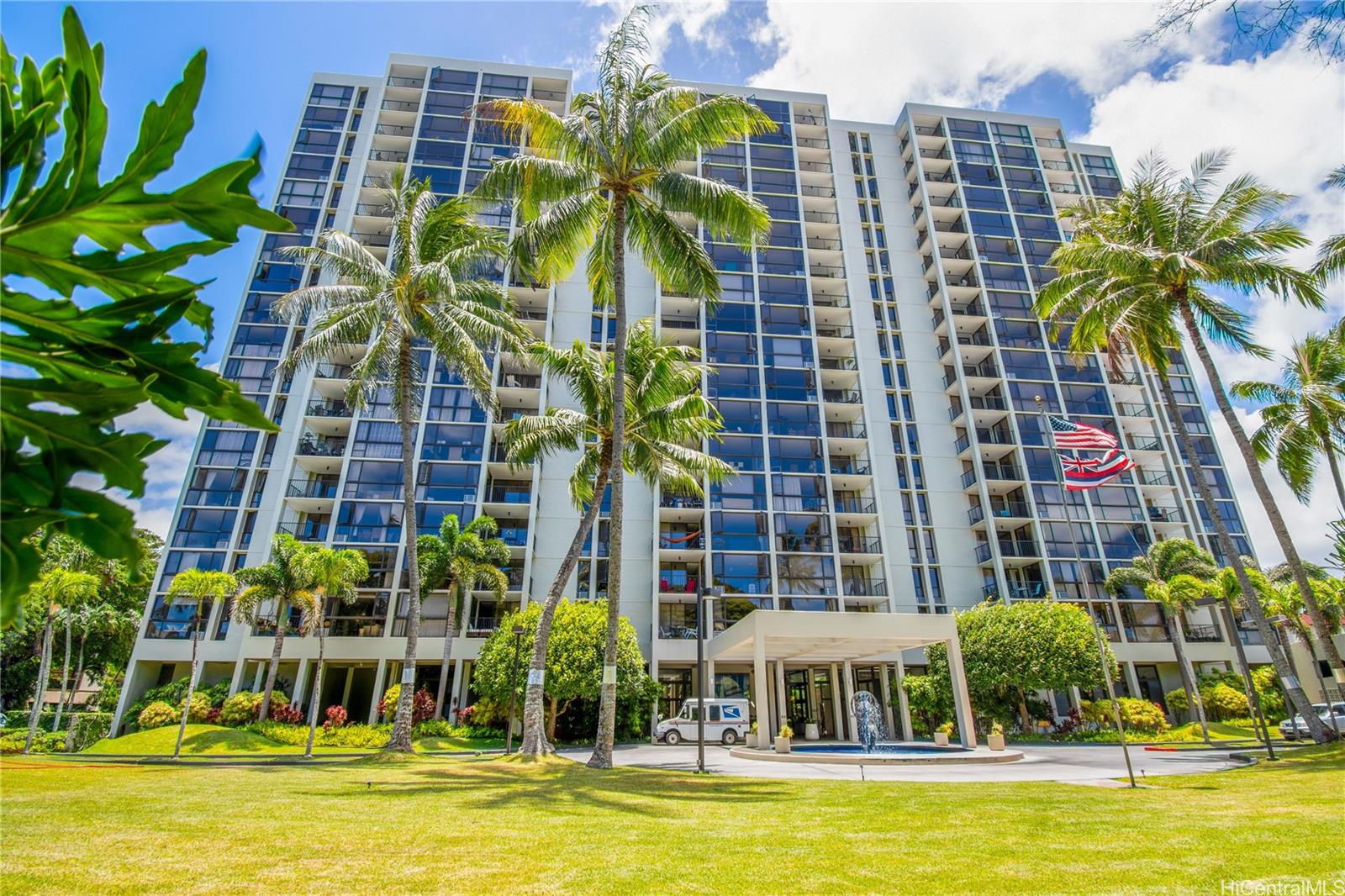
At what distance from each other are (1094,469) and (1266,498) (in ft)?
20.3

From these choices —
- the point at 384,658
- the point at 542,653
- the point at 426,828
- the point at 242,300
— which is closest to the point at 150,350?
the point at 426,828

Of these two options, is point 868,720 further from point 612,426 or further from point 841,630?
point 612,426

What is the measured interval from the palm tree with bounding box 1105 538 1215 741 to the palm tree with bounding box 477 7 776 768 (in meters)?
27.5

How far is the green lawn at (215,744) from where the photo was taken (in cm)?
2473

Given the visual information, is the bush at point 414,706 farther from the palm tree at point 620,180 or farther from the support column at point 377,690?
the palm tree at point 620,180

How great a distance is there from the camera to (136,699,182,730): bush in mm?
29188

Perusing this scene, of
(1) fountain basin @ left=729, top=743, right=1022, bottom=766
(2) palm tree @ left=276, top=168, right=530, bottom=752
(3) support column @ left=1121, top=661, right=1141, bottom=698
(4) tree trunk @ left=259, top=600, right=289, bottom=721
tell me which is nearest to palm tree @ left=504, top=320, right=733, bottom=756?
(2) palm tree @ left=276, top=168, right=530, bottom=752

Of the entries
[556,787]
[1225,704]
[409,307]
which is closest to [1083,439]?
[556,787]

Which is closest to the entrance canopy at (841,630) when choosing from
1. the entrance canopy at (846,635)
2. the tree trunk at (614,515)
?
the entrance canopy at (846,635)

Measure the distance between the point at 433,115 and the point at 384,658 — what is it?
120 ft

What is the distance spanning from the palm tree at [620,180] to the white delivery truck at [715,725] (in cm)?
1591

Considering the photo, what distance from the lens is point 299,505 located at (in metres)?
37.2

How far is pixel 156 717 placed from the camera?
29.2m

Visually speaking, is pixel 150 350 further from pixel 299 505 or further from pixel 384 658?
pixel 299 505
